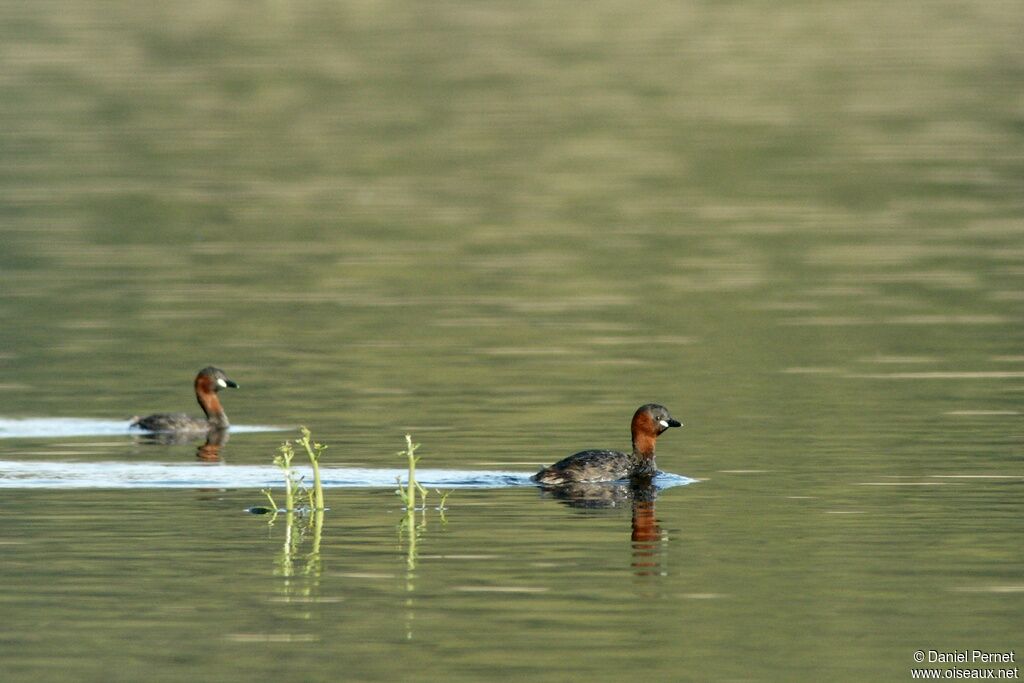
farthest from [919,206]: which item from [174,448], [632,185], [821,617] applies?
[821,617]

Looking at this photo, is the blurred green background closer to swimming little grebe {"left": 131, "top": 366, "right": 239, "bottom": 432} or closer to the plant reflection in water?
the plant reflection in water

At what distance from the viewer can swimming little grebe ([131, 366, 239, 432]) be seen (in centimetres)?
2788

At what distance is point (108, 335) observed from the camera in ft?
118

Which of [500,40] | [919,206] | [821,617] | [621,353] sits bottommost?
[821,617]

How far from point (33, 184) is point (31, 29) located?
183ft

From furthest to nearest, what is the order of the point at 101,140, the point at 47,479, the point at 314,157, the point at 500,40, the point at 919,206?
the point at 500,40 < the point at 101,140 < the point at 314,157 < the point at 919,206 < the point at 47,479

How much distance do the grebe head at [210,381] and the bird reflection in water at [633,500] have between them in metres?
7.68

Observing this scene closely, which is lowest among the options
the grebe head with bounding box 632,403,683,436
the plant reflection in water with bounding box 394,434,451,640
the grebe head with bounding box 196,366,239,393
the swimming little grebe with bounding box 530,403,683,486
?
the plant reflection in water with bounding box 394,434,451,640

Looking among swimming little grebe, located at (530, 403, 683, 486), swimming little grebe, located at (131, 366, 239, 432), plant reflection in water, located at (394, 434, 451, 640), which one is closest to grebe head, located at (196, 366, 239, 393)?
swimming little grebe, located at (131, 366, 239, 432)

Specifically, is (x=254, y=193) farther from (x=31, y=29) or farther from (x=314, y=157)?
(x=31, y=29)

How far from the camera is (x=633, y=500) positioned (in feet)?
75.1

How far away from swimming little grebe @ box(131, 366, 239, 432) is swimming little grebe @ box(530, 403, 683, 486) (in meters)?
6.18

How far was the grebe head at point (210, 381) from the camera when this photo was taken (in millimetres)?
29641

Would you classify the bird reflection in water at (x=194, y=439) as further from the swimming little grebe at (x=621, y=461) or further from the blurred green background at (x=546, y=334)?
the swimming little grebe at (x=621, y=461)
